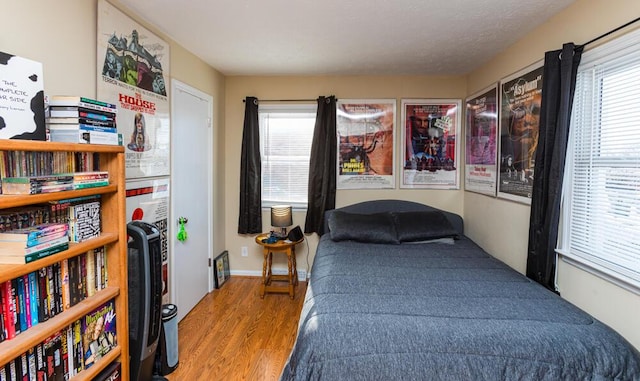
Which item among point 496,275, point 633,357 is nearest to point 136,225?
point 496,275

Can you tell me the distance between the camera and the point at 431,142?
3877 millimetres

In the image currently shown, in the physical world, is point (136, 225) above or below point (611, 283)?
above

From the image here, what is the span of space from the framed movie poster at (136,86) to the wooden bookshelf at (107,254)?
1.90 ft

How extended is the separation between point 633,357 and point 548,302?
0.40 meters

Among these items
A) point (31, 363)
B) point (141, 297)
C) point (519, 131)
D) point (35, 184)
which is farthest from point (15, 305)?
point (519, 131)

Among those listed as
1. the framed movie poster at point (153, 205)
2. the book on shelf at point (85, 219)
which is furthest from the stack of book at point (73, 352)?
the framed movie poster at point (153, 205)

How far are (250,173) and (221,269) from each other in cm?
114

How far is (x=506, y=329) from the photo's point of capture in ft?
5.07

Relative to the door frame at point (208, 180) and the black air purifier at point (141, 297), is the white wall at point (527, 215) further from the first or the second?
the door frame at point (208, 180)

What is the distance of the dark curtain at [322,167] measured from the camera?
384 centimetres

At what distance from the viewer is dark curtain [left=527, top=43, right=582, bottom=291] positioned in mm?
1999

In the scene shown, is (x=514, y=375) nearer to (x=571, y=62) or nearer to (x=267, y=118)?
(x=571, y=62)

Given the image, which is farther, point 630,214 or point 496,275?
point 496,275

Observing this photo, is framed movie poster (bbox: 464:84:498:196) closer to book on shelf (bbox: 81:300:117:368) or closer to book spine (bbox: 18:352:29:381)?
book on shelf (bbox: 81:300:117:368)
